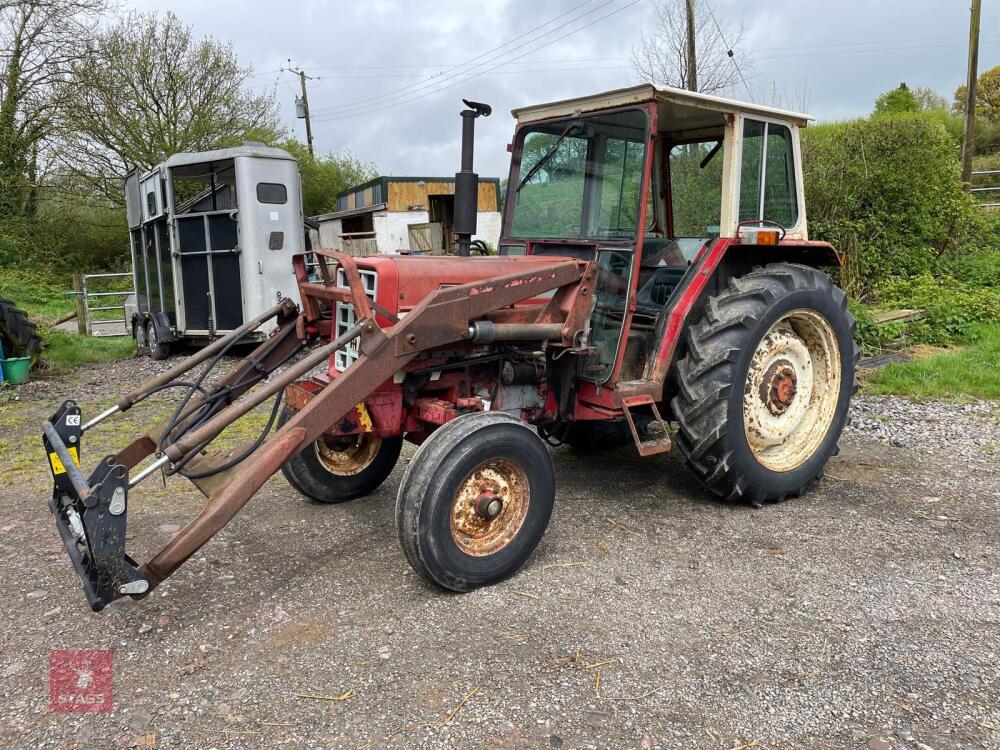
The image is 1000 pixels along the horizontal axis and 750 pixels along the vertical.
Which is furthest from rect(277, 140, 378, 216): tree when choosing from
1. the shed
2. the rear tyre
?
the rear tyre

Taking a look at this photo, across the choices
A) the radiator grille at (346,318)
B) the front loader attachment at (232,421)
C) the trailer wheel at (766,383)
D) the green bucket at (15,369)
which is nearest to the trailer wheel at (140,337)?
the green bucket at (15,369)

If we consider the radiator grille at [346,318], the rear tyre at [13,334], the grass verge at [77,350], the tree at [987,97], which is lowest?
the grass verge at [77,350]

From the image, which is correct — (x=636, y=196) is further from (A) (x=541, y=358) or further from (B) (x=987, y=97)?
(B) (x=987, y=97)

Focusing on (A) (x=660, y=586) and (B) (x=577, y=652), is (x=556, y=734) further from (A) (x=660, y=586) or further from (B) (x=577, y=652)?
(A) (x=660, y=586)

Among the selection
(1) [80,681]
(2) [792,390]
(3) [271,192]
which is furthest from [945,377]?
(3) [271,192]

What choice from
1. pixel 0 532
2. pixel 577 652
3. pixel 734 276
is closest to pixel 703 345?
pixel 734 276

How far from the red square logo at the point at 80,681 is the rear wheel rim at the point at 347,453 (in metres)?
1.69

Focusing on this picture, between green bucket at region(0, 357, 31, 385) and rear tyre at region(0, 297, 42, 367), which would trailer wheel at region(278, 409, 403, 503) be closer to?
green bucket at region(0, 357, 31, 385)

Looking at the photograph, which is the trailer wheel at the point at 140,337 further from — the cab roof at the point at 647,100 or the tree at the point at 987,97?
the tree at the point at 987,97

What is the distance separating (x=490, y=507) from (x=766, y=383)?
1.98m

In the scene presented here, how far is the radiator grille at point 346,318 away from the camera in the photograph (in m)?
3.78

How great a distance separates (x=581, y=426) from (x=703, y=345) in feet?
4.11

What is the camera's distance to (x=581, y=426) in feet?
17.1

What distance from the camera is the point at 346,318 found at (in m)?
3.96
